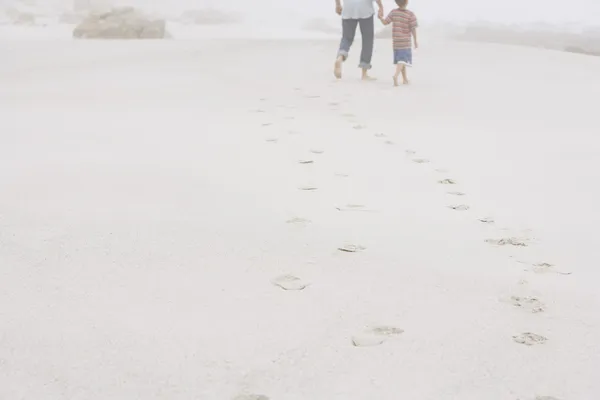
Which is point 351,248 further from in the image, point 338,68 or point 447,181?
point 338,68

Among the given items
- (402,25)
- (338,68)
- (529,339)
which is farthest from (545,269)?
(338,68)

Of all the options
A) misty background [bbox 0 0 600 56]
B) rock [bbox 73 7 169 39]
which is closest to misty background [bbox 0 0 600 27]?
misty background [bbox 0 0 600 56]

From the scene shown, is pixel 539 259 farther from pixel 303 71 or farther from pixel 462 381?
pixel 303 71

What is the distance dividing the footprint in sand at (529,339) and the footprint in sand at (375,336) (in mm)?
248

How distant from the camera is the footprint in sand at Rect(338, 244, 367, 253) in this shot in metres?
2.02

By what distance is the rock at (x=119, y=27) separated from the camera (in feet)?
33.9

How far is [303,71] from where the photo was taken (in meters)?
6.79

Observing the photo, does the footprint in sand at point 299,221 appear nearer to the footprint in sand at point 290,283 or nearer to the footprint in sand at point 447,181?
the footprint in sand at point 290,283

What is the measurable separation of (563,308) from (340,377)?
0.65 metres

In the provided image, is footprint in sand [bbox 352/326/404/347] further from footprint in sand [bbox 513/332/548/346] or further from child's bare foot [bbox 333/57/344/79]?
child's bare foot [bbox 333/57/344/79]

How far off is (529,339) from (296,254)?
70 cm

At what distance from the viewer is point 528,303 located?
1702 mm

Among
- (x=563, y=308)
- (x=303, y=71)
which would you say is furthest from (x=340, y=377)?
(x=303, y=71)

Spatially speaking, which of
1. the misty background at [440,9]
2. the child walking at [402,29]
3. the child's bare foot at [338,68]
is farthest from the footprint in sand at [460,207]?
the misty background at [440,9]
